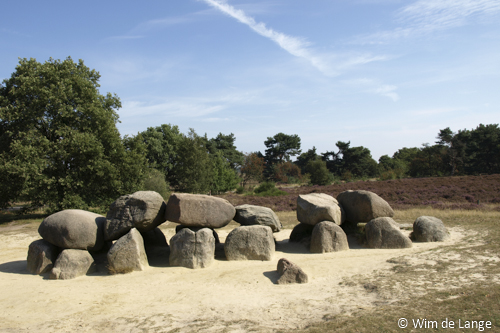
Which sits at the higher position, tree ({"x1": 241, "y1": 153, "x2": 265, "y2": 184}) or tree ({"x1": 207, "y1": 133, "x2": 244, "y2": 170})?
tree ({"x1": 207, "y1": 133, "x2": 244, "y2": 170})

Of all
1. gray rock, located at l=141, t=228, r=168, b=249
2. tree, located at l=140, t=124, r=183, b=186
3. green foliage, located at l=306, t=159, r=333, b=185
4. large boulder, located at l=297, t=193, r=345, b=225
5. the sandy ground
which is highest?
tree, located at l=140, t=124, r=183, b=186

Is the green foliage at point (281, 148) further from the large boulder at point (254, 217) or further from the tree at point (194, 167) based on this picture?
the large boulder at point (254, 217)

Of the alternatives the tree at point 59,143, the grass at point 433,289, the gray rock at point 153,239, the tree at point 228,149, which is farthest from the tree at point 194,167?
the grass at point 433,289

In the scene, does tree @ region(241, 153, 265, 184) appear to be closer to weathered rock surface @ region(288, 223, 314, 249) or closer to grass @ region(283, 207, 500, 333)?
weathered rock surface @ region(288, 223, 314, 249)

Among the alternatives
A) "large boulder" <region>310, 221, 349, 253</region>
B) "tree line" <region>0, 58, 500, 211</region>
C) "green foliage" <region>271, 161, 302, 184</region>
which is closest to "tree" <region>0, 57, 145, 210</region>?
"tree line" <region>0, 58, 500, 211</region>

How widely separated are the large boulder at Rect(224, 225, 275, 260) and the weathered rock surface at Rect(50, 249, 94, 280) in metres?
4.27

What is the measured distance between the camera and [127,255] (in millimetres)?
9977

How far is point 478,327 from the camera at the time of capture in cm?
545

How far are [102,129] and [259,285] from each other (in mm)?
16446

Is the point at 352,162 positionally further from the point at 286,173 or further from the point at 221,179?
the point at 221,179

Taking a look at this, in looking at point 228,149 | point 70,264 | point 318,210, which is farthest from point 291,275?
point 228,149

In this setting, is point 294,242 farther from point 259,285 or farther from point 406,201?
point 406,201

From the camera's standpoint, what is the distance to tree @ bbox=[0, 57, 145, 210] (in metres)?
18.7

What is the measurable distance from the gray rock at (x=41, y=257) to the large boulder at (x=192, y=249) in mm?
3551
